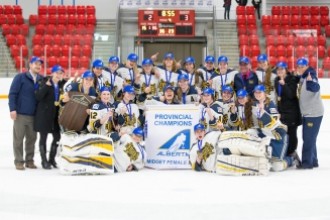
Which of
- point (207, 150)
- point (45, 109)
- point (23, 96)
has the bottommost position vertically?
point (207, 150)

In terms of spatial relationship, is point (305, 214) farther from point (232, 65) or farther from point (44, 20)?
point (44, 20)

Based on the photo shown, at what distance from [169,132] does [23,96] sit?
171 cm

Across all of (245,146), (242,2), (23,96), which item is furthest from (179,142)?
(242,2)

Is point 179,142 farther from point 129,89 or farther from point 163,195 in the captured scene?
point 163,195

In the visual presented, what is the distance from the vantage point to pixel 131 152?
268 inches

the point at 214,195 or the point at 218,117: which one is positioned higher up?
the point at 218,117

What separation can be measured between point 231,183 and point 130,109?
1.82 meters

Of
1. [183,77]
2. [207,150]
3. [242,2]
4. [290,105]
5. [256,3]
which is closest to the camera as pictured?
[207,150]

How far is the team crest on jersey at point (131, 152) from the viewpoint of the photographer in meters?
6.79

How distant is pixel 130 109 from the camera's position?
23.6 ft

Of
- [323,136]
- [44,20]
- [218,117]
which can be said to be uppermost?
[44,20]

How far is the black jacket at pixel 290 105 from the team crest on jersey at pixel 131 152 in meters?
1.76

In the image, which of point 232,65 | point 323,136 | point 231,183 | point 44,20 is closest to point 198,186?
point 231,183

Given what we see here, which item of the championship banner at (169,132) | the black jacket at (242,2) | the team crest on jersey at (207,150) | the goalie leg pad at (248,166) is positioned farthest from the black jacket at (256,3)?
the goalie leg pad at (248,166)
